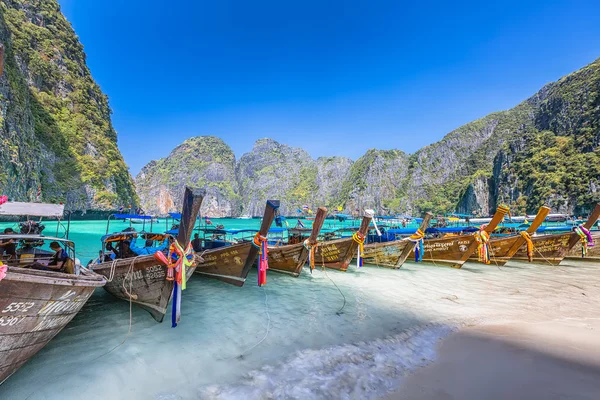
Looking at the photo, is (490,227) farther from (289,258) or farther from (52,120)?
(52,120)

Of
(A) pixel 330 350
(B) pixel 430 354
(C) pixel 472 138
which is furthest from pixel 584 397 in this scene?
(C) pixel 472 138

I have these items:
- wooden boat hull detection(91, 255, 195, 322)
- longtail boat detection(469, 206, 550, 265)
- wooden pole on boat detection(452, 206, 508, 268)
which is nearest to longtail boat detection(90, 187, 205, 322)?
wooden boat hull detection(91, 255, 195, 322)

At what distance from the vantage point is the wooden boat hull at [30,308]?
3.37 m

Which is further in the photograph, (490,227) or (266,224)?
(490,227)

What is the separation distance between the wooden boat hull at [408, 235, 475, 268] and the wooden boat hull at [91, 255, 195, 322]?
1218 centimetres

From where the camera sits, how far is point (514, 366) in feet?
15.7

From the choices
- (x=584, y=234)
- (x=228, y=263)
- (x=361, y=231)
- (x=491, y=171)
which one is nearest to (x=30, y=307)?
(x=228, y=263)

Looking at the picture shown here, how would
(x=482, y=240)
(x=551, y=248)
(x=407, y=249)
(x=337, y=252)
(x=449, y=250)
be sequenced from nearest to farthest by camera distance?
(x=482, y=240), (x=337, y=252), (x=407, y=249), (x=449, y=250), (x=551, y=248)

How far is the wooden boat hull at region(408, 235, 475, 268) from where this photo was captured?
13.7 m

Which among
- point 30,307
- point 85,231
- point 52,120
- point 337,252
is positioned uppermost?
point 52,120

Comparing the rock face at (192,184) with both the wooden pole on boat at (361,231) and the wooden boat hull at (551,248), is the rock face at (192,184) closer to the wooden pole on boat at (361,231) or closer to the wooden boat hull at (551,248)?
the wooden pole on boat at (361,231)

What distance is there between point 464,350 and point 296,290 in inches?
228

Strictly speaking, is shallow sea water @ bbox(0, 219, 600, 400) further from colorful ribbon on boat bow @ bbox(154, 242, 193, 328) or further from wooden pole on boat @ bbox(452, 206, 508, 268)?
wooden pole on boat @ bbox(452, 206, 508, 268)

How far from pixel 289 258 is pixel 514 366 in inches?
320
